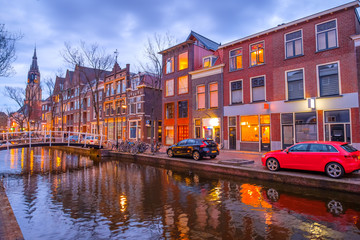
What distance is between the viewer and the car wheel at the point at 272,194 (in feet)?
26.5

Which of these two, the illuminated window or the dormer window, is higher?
the dormer window

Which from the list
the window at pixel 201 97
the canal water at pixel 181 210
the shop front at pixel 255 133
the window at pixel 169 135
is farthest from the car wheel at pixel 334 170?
the window at pixel 169 135

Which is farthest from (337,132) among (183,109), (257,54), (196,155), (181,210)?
(183,109)

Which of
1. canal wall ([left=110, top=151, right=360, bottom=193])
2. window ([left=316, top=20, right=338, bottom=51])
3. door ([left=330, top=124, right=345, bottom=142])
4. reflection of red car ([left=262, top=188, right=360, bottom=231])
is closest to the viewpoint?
reflection of red car ([left=262, top=188, right=360, bottom=231])

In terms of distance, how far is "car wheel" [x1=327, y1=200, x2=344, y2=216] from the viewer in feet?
21.5

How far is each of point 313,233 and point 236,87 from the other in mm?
18263

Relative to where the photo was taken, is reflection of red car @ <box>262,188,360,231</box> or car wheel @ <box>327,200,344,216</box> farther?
car wheel @ <box>327,200,344,216</box>

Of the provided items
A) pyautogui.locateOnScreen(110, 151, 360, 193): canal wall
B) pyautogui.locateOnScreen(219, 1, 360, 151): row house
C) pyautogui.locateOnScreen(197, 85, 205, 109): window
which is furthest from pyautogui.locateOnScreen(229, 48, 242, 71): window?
pyautogui.locateOnScreen(110, 151, 360, 193): canal wall

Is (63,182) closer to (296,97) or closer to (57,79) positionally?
(296,97)

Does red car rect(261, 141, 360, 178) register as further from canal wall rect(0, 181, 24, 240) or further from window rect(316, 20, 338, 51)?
canal wall rect(0, 181, 24, 240)

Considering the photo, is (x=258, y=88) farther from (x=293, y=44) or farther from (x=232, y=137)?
(x=232, y=137)

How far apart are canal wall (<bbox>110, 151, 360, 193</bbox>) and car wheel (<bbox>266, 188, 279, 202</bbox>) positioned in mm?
1360

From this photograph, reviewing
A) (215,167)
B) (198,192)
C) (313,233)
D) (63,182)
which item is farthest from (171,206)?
(63,182)

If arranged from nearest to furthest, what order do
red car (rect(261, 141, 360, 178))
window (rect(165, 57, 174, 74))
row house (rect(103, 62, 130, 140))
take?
red car (rect(261, 141, 360, 178)) < window (rect(165, 57, 174, 74)) < row house (rect(103, 62, 130, 140))
